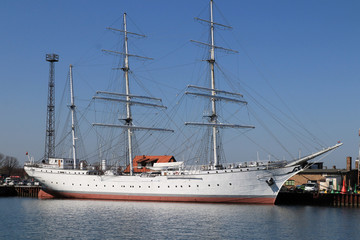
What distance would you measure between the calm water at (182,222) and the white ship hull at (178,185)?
8.24 ft

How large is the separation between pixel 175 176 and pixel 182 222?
641 inches

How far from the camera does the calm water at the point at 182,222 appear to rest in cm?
3072

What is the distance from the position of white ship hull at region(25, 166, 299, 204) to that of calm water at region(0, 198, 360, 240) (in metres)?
2.51

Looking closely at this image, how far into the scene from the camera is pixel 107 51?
60500mm

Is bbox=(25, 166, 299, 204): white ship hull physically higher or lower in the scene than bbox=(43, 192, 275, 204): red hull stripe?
higher

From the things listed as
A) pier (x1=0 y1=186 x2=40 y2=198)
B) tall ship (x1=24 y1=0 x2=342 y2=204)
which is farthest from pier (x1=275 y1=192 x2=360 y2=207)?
pier (x1=0 y1=186 x2=40 y2=198)

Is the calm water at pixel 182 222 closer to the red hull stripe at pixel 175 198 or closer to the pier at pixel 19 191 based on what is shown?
the red hull stripe at pixel 175 198

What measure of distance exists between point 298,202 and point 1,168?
102876 mm

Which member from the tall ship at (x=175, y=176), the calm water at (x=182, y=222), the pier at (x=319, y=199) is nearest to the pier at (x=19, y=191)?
the tall ship at (x=175, y=176)

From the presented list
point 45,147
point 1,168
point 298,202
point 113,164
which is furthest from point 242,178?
point 1,168

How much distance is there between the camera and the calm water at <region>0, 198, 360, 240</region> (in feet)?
101

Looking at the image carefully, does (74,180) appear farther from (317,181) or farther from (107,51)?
Result: (317,181)

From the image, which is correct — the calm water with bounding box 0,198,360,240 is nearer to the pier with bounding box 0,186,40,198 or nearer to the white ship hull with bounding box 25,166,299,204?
the white ship hull with bounding box 25,166,299,204

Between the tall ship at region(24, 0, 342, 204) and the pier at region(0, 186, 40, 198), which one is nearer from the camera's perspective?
the tall ship at region(24, 0, 342, 204)
